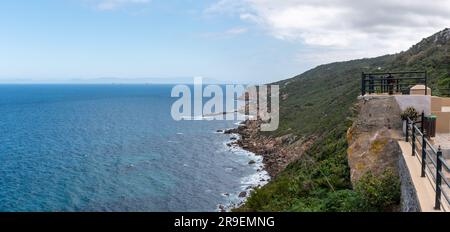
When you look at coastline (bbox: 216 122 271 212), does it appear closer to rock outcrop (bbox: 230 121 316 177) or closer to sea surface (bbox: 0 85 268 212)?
sea surface (bbox: 0 85 268 212)

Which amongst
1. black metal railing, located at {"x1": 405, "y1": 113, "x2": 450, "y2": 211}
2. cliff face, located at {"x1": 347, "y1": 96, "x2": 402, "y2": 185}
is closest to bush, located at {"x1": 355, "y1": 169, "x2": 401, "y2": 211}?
cliff face, located at {"x1": 347, "y1": 96, "x2": 402, "y2": 185}

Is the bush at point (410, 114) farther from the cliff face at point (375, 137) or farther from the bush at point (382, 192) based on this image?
the bush at point (382, 192)

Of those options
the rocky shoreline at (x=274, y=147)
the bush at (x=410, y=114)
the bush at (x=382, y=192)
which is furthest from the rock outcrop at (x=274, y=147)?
the bush at (x=382, y=192)

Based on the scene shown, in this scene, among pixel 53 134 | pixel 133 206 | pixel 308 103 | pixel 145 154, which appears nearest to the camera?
pixel 133 206
